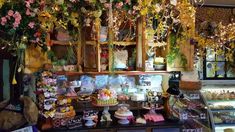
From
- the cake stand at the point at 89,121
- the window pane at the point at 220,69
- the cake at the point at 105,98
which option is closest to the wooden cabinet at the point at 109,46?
the cake at the point at 105,98

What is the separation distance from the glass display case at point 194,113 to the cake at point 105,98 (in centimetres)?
83

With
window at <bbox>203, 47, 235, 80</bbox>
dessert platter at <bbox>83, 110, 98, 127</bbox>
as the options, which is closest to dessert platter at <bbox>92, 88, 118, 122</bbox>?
dessert platter at <bbox>83, 110, 98, 127</bbox>

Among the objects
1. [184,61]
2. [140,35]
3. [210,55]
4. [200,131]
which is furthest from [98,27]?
[210,55]

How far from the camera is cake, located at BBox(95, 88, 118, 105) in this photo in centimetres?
321

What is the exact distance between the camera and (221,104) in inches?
165

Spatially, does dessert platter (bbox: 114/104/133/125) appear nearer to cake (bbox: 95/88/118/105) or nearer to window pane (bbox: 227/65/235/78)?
cake (bbox: 95/88/118/105)

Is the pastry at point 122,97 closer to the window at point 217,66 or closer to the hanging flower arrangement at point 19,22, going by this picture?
the hanging flower arrangement at point 19,22

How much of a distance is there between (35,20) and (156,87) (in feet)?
6.36

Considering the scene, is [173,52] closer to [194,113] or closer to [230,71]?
[194,113]

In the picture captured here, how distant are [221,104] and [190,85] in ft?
3.66

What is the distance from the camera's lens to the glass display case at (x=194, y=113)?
10.9ft

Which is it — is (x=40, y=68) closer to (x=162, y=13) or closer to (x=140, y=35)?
(x=140, y=35)

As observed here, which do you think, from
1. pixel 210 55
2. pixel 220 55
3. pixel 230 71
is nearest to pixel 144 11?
pixel 210 55

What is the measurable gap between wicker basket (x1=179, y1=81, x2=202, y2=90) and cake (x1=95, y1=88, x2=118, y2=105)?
0.95 m
